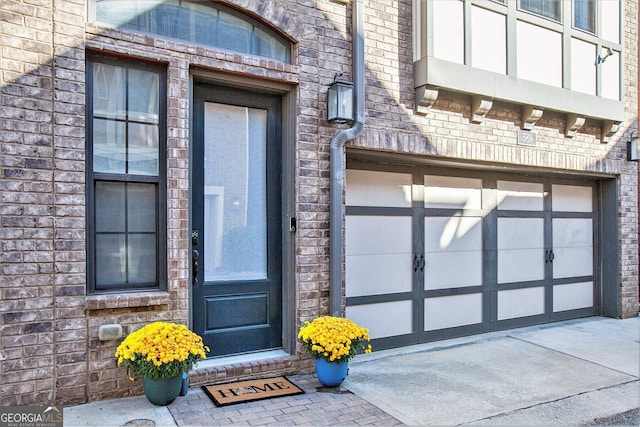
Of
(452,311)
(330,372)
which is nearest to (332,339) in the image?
(330,372)

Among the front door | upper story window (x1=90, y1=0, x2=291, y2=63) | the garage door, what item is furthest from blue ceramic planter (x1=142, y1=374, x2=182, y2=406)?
upper story window (x1=90, y1=0, x2=291, y2=63)

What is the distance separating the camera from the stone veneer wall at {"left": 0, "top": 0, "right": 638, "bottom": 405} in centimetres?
322

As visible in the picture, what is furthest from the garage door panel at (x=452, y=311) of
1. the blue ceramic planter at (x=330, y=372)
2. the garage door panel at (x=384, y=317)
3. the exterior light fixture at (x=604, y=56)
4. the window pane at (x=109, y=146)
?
the window pane at (x=109, y=146)

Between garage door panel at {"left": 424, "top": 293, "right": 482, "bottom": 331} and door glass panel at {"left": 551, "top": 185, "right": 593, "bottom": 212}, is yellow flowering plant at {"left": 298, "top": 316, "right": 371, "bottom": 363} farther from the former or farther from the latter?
door glass panel at {"left": 551, "top": 185, "right": 593, "bottom": 212}

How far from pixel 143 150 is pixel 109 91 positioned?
1.60 ft

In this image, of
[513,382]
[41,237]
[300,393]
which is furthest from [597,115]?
[41,237]

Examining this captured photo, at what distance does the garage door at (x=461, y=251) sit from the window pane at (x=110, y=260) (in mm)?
2209

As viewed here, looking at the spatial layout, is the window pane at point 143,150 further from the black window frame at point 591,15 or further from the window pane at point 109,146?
the black window frame at point 591,15

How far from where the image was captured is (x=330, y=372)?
3.89 metres

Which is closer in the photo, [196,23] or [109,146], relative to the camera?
[109,146]

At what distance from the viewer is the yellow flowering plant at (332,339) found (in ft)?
12.5

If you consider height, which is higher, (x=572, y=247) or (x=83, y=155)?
(x=83, y=155)

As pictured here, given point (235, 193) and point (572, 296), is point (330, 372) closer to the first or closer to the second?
point (235, 193)

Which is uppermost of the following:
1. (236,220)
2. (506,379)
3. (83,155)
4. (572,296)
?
(83,155)
